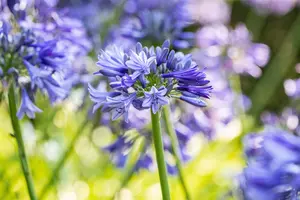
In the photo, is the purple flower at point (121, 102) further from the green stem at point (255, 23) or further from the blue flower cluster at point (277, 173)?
the green stem at point (255, 23)

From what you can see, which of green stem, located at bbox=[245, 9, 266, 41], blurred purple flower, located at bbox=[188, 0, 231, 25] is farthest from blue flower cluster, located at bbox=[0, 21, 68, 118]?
green stem, located at bbox=[245, 9, 266, 41]

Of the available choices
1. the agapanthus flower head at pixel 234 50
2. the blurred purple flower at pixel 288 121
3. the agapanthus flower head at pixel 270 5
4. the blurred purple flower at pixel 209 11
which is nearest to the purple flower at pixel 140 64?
the blurred purple flower at pixel 288 121

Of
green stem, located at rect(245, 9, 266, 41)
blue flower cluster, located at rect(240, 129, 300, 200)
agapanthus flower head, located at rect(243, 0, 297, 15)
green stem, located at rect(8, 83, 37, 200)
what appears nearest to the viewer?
blue flower cluster, located at rect(240, 129, 300, 200)

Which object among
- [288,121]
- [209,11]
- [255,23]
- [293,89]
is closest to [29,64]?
A: [288,121]

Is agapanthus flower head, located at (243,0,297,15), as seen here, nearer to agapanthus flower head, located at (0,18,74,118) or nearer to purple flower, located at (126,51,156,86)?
agapanthus flower head, located at (0,18,74,118)

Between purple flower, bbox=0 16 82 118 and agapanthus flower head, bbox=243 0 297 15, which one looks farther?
agapanthus flower head, bbox=243 0 297 15

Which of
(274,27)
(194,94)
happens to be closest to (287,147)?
(194,94)

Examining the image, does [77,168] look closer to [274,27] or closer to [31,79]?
[31,79]
